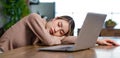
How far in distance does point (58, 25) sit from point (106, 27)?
3773 millimetres

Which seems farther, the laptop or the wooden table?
the laptop

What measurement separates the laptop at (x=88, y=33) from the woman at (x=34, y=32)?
306mm

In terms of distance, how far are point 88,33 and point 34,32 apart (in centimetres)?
45

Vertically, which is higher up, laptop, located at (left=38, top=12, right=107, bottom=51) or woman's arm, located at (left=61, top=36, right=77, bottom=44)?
laptop, located at (left=38, top=12, right=107, bottom=51)

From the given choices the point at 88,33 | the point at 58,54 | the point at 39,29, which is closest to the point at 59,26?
the point at 39,29

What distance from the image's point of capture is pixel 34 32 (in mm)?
1721

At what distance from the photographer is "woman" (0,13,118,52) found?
1721 mm

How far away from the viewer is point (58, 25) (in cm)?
179

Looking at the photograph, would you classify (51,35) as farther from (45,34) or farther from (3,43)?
(3,43)

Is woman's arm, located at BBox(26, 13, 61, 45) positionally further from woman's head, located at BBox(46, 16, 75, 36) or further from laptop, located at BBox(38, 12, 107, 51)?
laptop, located at BBox(38, 12, 107, 51)

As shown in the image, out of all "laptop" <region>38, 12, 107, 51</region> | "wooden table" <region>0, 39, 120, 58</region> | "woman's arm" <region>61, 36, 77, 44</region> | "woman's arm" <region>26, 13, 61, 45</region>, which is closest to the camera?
"wooden table" <region>0, 39, 120, 58</region>

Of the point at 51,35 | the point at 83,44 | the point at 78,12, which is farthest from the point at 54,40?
the point at 78,12

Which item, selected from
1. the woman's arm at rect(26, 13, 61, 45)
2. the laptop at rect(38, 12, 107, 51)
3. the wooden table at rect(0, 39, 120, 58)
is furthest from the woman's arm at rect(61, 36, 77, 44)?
the wooden table at rect(0, 39, 120, 58)

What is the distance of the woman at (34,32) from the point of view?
5.65 ft
